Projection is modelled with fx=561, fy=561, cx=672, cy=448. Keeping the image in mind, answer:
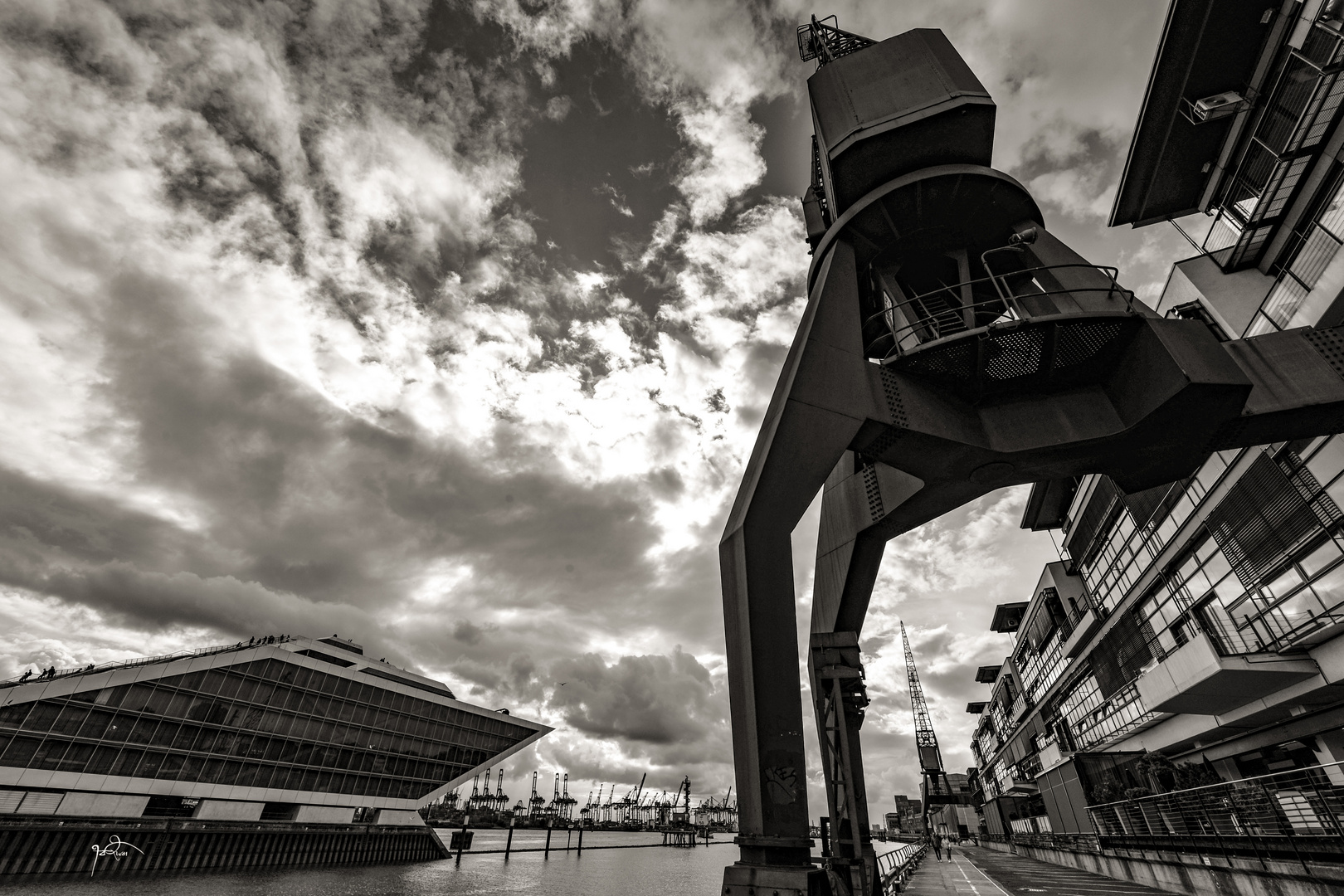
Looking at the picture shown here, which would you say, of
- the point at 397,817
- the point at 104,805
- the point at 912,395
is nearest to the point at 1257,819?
the point at 912,395

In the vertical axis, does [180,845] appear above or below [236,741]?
below

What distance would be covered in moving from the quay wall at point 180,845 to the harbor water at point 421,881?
5.50 feet

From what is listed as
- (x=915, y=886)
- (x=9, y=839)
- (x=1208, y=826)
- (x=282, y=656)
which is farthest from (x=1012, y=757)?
(x=9, y=839)

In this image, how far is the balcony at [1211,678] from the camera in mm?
17156

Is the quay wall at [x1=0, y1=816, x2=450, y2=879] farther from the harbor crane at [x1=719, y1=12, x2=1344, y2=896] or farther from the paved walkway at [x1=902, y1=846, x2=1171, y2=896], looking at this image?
the harbor crane at [x1=719, y1=12, x2=1344, y2=896]

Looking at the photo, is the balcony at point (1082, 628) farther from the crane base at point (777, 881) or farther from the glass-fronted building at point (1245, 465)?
the crane base at point (777, 881)

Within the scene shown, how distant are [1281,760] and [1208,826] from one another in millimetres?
8819

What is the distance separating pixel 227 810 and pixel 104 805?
9.32 metres

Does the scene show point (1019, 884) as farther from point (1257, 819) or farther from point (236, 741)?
point (236, 741)

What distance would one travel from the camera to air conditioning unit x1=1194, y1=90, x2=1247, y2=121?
550 inches

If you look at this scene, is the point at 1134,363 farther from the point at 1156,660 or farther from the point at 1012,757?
the point at 1012,757

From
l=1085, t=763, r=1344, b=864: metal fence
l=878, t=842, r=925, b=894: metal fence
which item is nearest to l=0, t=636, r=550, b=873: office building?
l=878, t=842, r=925, b=894: metal fence

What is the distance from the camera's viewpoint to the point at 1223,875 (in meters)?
14.5

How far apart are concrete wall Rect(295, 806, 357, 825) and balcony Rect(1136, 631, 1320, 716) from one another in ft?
222
